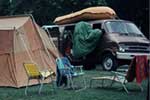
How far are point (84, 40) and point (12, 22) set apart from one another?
527cm

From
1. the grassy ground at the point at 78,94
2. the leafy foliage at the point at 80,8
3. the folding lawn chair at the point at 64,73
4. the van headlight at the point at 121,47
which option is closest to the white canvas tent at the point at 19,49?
the grassy ground at the point at 78,94

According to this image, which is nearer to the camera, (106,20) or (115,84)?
(115,84)

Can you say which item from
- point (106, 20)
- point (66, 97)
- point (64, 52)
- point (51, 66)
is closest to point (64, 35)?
point (64, 52)

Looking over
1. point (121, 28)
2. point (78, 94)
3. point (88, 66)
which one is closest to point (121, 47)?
point (121, 28)

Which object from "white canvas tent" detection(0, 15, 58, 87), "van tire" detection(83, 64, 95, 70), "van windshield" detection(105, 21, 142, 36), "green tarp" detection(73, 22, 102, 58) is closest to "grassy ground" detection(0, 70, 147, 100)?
"white canvas tent" detection(0, 15, 58, 87)

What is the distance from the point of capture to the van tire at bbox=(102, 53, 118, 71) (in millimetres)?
19016

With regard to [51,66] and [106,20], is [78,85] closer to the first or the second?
[51,66]

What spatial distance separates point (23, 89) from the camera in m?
13.3

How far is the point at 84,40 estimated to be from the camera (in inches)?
782

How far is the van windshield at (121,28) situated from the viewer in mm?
19647

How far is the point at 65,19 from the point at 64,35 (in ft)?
3.23

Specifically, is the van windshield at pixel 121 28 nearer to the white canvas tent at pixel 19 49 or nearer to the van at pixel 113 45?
the van at pixel 113 45

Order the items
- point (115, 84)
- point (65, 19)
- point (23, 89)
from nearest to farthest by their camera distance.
→ point (23, 89) → point (115, 84) → point (65, 19)

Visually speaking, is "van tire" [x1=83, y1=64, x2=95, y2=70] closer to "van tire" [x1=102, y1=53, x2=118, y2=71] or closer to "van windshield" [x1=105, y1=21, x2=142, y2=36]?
"van tire" [x1=102, y1=53, x2=118, y2=71]
